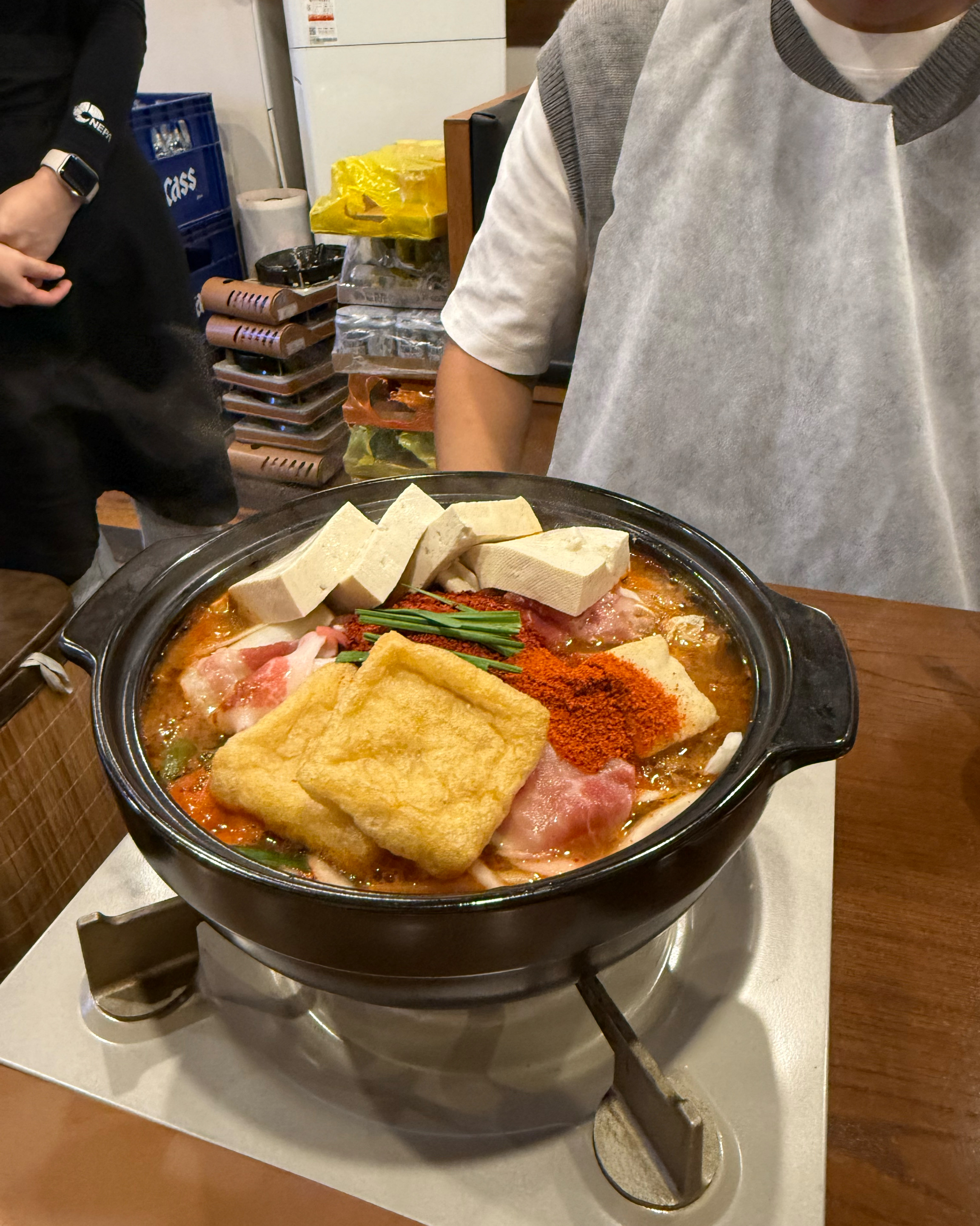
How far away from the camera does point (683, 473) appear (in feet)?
5.34

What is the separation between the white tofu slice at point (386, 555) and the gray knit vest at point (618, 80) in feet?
3.19

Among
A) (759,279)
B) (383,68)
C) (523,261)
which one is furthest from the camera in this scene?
(383,68)

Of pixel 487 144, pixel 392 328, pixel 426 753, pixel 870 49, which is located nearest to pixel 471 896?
pixel 426 753

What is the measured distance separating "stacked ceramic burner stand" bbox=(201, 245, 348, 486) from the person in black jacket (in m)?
0.92

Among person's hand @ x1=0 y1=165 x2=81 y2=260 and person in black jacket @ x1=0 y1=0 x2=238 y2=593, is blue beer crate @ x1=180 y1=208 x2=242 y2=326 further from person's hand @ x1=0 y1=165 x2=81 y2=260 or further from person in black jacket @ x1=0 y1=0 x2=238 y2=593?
person's hand @ x1=0 y1=165 x2=81 y2=260

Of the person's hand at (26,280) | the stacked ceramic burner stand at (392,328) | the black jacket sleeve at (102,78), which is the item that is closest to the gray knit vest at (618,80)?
the black jacket sleeve at (102,78)

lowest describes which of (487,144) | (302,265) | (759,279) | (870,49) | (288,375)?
(288,375)

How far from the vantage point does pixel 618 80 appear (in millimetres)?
1438

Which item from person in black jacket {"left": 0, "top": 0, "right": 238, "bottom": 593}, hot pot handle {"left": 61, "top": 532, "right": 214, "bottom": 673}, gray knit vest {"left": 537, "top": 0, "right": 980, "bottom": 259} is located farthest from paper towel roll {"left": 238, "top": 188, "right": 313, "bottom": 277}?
hot pot handle {"left": 61, "top": 532, "right": 214, "bottom": 673}

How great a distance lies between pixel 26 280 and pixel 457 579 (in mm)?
866

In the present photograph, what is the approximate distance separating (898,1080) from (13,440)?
160 centimetres

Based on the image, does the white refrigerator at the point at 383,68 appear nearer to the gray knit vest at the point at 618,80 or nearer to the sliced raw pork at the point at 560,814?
the gray knit vest at the point at 618,80

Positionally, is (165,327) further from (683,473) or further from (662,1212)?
(662,1212)

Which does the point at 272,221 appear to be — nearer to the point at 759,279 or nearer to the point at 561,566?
the point at 759,279
